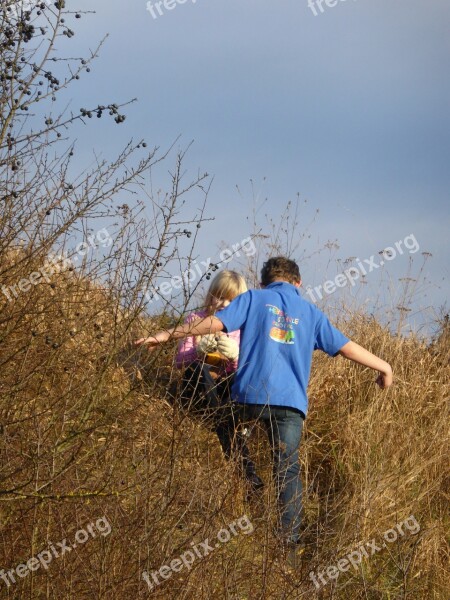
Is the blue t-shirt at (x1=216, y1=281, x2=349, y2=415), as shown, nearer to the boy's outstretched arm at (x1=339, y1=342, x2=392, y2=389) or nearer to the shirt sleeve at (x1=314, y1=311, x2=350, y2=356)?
the shirt sleeve at (x1=314, y1=311, x2=350, y2=356)

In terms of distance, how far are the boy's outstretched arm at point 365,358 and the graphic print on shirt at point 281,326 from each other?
38 cm

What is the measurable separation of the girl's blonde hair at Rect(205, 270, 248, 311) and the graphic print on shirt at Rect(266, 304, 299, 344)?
25.9 inches

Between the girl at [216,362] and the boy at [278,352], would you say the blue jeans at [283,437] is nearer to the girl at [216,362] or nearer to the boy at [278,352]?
the boy at [278,352]

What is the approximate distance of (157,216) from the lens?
17.0 feet

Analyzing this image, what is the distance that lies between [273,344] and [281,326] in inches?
4.8

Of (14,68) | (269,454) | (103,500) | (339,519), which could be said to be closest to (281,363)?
(269,454)

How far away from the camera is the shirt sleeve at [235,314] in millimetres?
5840

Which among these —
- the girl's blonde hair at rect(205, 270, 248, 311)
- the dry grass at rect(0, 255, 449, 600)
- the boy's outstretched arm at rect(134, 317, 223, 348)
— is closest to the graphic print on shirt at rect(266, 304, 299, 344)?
the boy's outstretched arm at rect(134, 317, 223, 348)

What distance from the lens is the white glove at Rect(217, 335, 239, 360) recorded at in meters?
6.49

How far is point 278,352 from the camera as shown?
19.5ft

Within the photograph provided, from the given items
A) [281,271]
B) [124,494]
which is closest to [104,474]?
[124,494]

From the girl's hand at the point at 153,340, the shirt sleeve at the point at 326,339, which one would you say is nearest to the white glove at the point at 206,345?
the shirt sleeve at the point at 326,339

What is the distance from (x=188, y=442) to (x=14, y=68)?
176 cm

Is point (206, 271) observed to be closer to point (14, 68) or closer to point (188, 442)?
point (188, 442)
